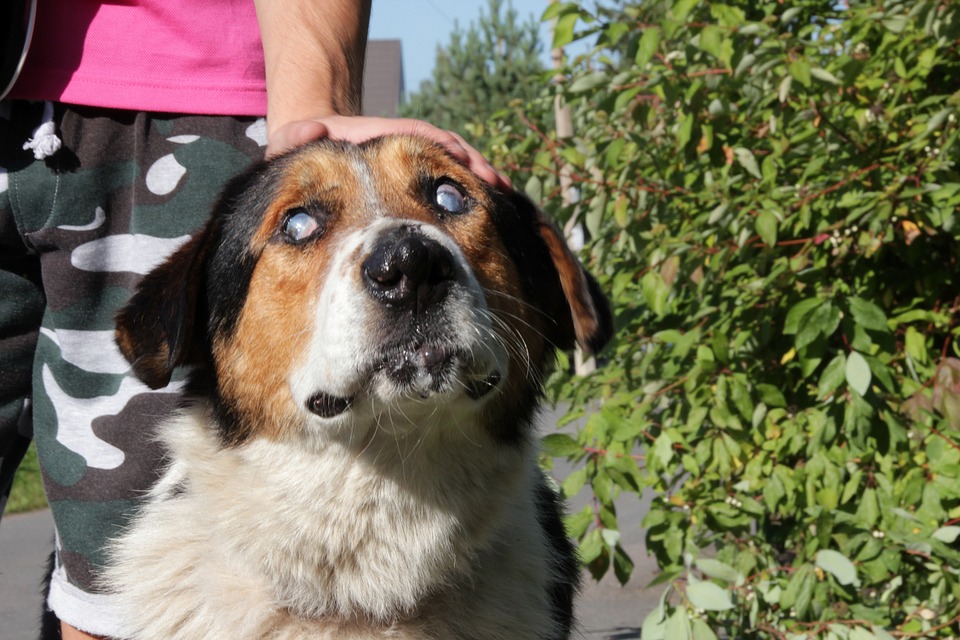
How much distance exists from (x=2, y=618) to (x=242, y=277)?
458 cm

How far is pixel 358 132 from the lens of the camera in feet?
7.70

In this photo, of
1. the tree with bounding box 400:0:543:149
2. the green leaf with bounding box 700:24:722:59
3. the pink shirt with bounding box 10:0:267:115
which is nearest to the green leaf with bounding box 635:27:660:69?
the green leaf with bounding box 700:24:722:59

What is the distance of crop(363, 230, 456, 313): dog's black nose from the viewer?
2.13 metres

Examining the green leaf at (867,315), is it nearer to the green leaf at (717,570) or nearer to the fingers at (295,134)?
the green leaf at (717,570)

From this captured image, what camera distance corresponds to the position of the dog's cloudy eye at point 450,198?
107 inches

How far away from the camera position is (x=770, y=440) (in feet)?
11.8

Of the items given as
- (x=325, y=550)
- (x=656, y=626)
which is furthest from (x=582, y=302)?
(x=656, y=626)

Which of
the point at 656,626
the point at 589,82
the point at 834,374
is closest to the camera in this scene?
the point at 834,374

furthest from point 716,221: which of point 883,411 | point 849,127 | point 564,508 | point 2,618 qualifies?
point 2,618

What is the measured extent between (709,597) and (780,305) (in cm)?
102

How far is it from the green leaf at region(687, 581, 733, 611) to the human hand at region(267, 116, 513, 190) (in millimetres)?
1385

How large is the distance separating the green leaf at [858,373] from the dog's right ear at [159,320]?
183cm

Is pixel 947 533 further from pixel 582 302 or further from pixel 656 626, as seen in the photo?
Result: pixel 582 302

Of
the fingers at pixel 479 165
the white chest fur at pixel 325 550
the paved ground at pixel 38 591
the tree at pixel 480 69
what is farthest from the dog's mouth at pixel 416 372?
the tree at pixel 480 69
